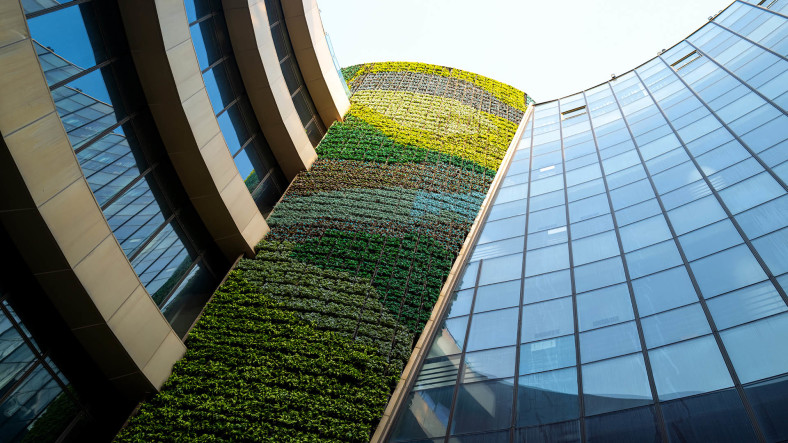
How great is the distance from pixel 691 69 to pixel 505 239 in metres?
14.6

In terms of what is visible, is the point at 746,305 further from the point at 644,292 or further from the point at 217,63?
the point at 217,63

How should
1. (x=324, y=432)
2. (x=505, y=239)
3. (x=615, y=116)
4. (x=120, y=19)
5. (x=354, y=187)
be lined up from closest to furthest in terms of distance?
(x=324, y=432) < (x=120, y=19) < (x=505, y=239) < (x=354, y=187) < (x=615, y=116)

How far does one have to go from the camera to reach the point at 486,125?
3042 centimetres

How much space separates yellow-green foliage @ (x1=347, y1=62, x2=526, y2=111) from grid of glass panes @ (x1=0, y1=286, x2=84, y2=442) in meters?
27.5

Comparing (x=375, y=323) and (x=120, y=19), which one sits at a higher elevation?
Answer: (x=120, y=19)

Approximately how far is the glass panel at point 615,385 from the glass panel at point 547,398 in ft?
1.07

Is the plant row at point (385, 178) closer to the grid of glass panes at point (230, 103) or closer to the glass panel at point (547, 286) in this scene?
the grid of glass panes at point (230, 103)

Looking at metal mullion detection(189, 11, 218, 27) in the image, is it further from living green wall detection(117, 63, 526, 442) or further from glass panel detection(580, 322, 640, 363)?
glass panel detection(580, 322, 640, 363)

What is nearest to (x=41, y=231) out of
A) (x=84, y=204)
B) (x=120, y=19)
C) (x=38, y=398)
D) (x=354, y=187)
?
(x=84, y=204)

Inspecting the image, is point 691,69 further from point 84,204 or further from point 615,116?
point 84,204

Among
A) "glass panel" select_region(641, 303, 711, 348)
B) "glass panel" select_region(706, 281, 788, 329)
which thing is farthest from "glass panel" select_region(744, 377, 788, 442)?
"glass panel" select_region(641, 303, 711, 348)

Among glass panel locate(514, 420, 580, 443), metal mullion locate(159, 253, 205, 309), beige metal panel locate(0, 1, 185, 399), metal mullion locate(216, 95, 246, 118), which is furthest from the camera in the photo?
metal mullion locate(216, 95, 246, 118)

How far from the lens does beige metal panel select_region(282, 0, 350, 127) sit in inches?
1016

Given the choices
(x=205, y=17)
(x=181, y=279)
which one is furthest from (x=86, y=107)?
(x=205, y=17)
